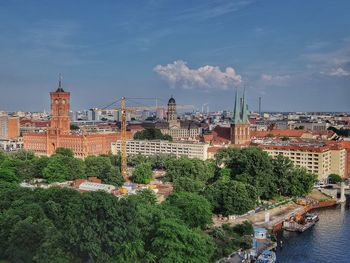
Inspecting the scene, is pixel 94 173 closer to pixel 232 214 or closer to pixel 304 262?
pixel 232 214

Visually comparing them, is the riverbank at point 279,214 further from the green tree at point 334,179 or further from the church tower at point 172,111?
the church tower at point 172,111

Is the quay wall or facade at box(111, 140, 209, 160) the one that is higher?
facade at box(111, 140, 209, 160)

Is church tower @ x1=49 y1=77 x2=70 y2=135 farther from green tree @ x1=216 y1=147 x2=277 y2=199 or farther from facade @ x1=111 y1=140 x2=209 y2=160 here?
green tree @ x1=216 y1=147 x2=277 y2=199

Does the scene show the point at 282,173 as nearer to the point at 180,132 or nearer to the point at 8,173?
the point at 8,173

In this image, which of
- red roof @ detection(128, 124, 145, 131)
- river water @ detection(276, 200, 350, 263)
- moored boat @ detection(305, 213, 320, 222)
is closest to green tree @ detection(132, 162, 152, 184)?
moored boat @ detection(305, 213, 320, 222)

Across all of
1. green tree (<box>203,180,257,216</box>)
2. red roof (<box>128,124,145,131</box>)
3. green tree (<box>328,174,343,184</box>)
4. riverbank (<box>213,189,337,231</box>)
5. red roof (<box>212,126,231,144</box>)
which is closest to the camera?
riverbank (<box>213,189,337,231</box>)

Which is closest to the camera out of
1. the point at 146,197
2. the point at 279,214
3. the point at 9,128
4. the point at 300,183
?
the point at 146,197

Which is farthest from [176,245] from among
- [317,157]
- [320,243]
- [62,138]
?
[62,138]
